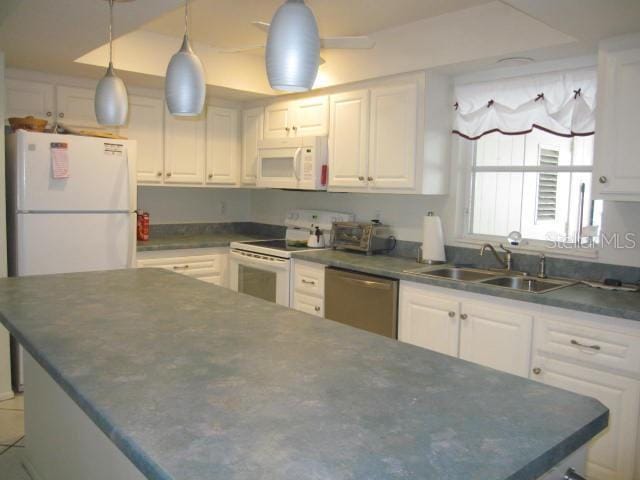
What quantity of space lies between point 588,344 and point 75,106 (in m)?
3.67

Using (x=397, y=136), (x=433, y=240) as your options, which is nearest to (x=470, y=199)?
(x=433, y=240)

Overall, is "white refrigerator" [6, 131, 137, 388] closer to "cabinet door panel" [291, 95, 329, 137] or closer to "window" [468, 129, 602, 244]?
"cabinet door panel" [291, 95, 329, 137]

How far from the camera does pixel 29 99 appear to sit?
3746mm

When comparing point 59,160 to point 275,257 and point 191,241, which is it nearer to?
point 191,241

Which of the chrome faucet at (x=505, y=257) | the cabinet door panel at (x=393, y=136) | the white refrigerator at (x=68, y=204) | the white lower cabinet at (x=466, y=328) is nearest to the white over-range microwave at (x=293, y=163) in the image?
the cabinet door panel at (x=393, y=136)

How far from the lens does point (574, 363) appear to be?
2457 millimetres

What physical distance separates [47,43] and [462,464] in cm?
312

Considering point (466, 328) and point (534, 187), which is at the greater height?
point (534, 187)

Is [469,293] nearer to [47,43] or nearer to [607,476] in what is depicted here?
[607,476]

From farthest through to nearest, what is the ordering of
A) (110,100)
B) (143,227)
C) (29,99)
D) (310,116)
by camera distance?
(143,227), (310,116), (29,99), (110,100)

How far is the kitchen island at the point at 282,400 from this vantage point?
0.93 m

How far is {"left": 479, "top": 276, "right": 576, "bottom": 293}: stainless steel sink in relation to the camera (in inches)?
115

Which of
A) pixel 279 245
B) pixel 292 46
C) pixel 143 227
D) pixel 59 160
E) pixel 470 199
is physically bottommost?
pixel 279 245

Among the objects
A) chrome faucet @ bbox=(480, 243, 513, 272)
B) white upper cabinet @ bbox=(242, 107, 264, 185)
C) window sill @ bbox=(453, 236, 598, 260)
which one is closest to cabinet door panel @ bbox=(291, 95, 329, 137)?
white upper cabinet @ bbox=(242, 107, 264, 185)
